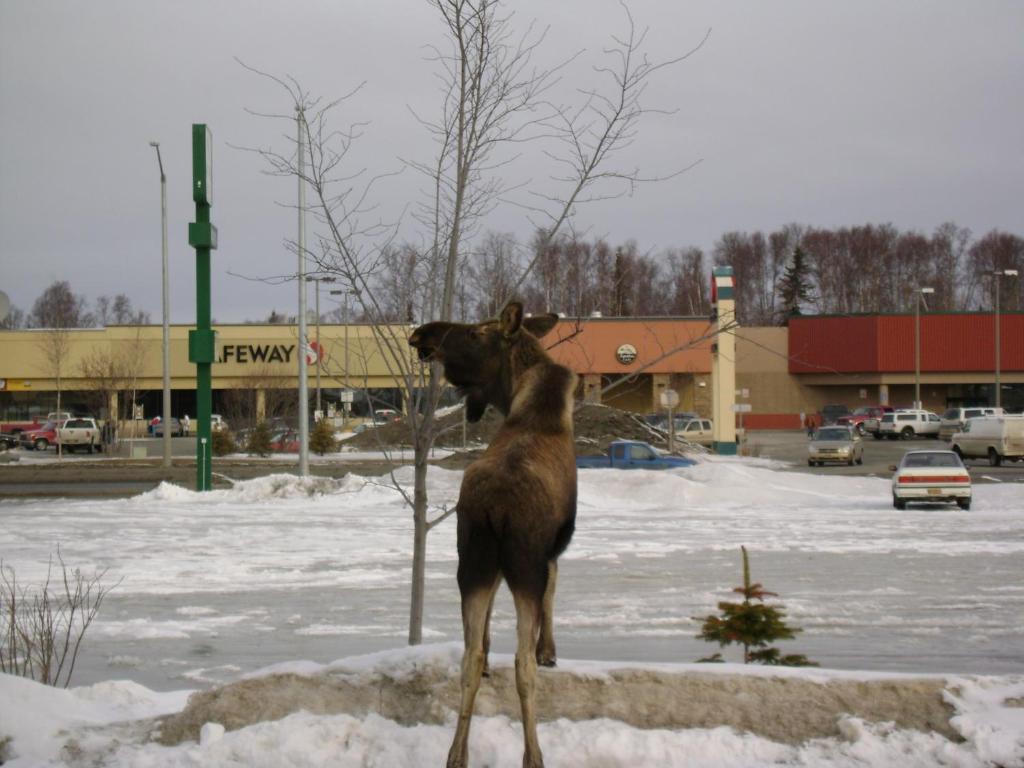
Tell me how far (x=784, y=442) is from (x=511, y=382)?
203ft

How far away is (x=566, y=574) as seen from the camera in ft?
55.1

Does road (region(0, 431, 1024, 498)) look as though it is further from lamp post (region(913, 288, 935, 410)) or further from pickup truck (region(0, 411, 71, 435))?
lamp post (region(913, 288, 935, 410))

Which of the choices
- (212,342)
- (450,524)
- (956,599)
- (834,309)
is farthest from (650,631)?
(834,309)

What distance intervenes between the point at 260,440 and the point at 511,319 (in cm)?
4541

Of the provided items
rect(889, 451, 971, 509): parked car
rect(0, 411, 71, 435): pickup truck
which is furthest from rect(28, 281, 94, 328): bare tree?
rect(889, 451, 971, 509): parked car

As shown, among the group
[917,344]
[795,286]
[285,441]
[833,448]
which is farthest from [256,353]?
[795,286]

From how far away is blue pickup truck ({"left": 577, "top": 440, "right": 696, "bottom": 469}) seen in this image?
35219mm

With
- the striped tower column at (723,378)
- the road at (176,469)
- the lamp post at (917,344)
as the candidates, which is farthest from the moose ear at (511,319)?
the lamp post at (917,344)

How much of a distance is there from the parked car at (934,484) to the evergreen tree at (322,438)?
92.2ft

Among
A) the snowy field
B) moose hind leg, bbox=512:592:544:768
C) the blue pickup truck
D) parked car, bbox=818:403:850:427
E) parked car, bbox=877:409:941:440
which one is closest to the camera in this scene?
moose hind leg, bbox=512:592:544:768

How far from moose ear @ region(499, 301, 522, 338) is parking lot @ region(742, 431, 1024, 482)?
105ft

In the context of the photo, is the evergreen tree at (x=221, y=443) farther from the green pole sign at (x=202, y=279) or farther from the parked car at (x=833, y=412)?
the parked car at (x=833, y=412)

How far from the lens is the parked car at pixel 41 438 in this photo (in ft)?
205

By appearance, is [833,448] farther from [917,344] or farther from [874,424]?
[917,344]
